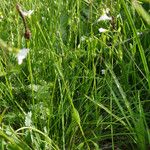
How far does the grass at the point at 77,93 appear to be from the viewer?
40.1 inches

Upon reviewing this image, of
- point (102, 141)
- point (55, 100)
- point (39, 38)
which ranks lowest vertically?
point (102, 141)

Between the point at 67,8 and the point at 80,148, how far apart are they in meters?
0.68

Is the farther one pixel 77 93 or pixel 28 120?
pixel 77 93

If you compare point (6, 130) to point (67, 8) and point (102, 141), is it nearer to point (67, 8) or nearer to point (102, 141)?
point (102, 141)

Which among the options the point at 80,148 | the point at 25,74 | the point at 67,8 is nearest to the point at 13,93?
the point at 25,74

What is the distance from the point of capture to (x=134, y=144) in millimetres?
1080

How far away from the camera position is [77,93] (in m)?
1.22

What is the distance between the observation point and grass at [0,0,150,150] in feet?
3.34

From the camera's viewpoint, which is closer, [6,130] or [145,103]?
[6,130]

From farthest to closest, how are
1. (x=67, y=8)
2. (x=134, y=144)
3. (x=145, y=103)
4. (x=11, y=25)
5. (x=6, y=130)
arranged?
(x=67, y=8)
(x=11, y=25)
(x=145, y=103)
(x=134, y=144)
(x=6, y=130)

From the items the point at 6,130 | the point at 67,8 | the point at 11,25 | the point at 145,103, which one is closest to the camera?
the point at 6,130

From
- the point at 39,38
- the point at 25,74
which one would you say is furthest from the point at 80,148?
the point at 39,38

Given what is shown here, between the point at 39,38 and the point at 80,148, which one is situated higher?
the point at 39,38

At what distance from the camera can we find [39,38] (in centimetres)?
130
